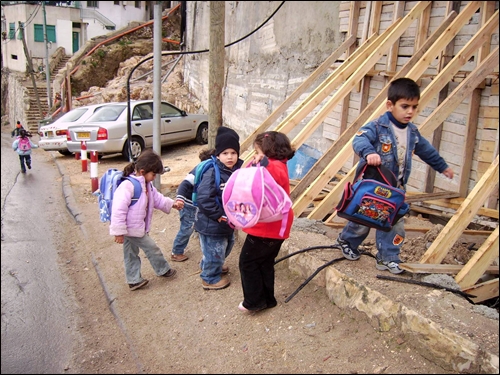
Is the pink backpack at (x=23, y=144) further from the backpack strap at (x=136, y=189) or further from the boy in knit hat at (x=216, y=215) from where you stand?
the boy in knit hat at (x=216, y=215)

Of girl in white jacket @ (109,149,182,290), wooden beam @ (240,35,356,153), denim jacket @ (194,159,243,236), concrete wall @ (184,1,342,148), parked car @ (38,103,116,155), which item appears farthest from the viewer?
parked car @ (38,103,116,155)

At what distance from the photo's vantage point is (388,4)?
652 cm

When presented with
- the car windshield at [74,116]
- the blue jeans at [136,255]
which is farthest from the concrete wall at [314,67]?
the car windshield at [74,116]

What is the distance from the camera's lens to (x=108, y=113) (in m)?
12.5

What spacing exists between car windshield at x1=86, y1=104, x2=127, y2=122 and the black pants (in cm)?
964

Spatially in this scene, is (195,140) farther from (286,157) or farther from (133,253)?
(286,157)

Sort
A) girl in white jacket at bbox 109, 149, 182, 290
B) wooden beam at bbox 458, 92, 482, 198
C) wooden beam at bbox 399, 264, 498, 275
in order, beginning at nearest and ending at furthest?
wooden beam at bbox 399, 264, 498, 275 < girl in white jacket at bbox 109, 149, 182, 290 < wooden beam at bbox 458, 92, 482, 198

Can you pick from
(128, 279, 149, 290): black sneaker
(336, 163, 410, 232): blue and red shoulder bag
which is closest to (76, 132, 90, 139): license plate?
(128, 279, 149, 290): black sneaker

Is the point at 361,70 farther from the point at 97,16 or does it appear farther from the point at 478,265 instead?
the point at 97,16

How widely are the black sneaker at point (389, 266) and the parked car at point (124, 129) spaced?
8740 mm

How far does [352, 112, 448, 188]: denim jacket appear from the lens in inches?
135

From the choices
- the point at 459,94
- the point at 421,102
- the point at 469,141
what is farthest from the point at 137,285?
the point at 469,141

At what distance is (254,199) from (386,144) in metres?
1.13

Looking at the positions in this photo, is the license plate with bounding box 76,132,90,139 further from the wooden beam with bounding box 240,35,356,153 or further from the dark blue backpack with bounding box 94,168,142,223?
the dark blue backpack with bounding box 94,168,142,223
